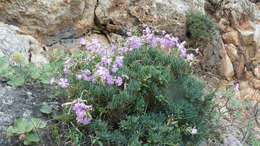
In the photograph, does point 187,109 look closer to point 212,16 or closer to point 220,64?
point 220,64

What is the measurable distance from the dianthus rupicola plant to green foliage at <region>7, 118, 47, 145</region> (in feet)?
0.58

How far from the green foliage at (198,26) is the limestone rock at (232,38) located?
2.70ft

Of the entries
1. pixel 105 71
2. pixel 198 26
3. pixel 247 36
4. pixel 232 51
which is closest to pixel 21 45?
pixel 105 71

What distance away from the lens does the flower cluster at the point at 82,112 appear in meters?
2.31

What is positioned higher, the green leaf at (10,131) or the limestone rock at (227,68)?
the green leaf at (10,131)

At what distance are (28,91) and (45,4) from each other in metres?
3.12

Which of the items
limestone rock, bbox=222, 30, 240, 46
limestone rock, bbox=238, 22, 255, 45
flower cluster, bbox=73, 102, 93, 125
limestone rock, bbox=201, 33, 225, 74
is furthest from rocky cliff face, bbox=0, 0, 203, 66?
flower cluster, bbox=73, 102, 93, 125

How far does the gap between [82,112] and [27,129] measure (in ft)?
1.13

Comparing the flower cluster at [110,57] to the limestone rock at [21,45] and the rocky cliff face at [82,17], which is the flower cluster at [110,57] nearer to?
the limestone rock at [21,45]

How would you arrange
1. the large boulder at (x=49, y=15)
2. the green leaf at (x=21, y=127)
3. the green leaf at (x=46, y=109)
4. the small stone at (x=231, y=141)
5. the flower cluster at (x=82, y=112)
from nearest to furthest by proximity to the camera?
the flower cluster at (x=82, y=112)
the green leaf at (x=21, y=127)
the green leaf at (x=46, y=109)
the small stone at (x=231, y=141)
the large boulder at (x=49, y=15)

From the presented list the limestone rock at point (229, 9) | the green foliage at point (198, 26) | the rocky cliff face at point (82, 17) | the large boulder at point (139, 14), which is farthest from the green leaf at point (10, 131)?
the limestone rock at point (229, 9)

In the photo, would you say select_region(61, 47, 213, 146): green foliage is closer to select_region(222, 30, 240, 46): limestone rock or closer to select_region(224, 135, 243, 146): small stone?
select_region(224, 135, 243, 146): small stone

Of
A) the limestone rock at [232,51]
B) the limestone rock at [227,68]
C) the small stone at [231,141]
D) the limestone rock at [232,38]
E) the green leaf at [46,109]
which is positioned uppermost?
the green leaf at [46,109]

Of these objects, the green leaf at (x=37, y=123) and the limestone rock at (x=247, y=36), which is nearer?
the green leaf at (x=37, y=123)
